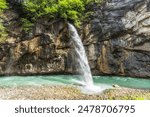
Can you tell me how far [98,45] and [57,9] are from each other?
3678mm

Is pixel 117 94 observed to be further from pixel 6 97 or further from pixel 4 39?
pixel 4 39

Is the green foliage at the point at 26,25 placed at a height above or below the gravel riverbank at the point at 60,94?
above

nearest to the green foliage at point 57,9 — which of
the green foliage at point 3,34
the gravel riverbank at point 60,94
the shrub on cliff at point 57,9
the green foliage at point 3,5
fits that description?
the shrub on cliff at point 57,9

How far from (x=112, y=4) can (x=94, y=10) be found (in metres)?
1.29

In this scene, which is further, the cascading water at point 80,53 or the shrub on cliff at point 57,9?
the shrub on cliff at point 57,9

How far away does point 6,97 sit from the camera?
523 inches

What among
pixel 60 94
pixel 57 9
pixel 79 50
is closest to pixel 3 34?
pixel 57 9

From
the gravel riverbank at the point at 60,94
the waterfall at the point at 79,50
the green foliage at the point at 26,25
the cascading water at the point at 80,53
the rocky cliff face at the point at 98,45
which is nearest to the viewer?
the gravel riverbank at the point at 60,94

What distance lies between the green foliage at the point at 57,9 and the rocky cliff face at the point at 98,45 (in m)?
0.58

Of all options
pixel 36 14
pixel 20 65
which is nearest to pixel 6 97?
pixel 20 65

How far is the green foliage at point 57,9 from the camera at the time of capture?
20.4 m

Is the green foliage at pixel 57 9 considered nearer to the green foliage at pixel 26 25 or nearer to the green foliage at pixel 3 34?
the green foliage at pixel 26 25

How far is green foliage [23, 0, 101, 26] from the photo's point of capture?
20.4 meters

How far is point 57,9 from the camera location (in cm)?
2044
